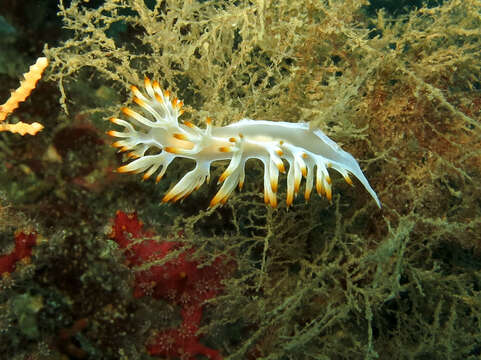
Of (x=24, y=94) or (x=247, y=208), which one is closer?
(x=24, y=94)

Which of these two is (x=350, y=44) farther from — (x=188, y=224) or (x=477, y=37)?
(x=188, y=224)

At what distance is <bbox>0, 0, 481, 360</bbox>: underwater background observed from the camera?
2602 mm

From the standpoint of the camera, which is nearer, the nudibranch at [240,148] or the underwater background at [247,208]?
the nudibranch at [240,148]

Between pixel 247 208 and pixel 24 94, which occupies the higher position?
pixel 24 94

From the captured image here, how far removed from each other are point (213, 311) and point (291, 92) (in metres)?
1.80

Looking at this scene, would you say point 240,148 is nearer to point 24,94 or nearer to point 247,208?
point 247,208

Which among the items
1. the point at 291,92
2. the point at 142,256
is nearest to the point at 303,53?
the point at 291,92

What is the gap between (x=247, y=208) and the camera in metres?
2.99

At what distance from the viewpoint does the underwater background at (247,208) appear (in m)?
2.60

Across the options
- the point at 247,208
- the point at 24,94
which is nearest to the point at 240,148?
the point at 247,208

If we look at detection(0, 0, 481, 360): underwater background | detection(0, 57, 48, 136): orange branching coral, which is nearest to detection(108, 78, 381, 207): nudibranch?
detection(0, 0, 481, 360): underwater background

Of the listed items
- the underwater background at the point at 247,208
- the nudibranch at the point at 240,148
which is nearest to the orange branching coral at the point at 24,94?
the underwater background at the point at 247,208

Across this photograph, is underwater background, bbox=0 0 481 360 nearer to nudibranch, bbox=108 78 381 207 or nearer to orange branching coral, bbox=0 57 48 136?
orange branching coral, bbox=0 57 48 136

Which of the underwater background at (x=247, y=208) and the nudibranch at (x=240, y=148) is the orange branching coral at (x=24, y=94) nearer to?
the underwater background at (x=247, y=208)
